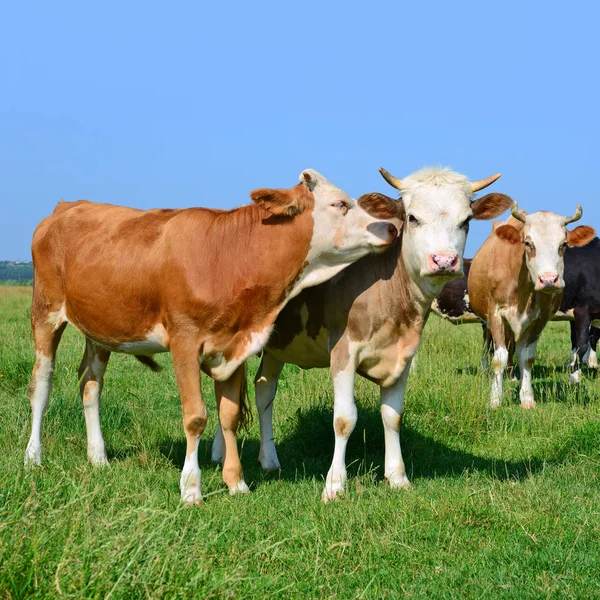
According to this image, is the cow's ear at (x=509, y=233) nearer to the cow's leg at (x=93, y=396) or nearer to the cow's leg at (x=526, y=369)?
the cow's leg at (x=526, y=369)

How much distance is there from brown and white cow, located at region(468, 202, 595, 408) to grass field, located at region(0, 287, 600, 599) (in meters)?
1.11

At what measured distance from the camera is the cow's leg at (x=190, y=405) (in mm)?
6180

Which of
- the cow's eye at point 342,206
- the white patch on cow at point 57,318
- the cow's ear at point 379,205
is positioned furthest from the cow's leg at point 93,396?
the cow's ear at point 379,205

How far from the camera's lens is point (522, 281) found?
10.9 meters

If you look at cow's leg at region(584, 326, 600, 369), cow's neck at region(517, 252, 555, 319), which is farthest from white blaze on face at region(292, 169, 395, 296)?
cow's leg at region(584, 326, 600, 369)

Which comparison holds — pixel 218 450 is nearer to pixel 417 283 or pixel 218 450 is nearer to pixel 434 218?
pixel 417 283

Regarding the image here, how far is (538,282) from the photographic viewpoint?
920 centimetres

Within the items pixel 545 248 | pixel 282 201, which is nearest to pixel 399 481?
pixel 282 201

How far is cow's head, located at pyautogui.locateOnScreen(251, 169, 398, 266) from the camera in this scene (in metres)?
6.37

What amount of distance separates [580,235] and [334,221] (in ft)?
15.5

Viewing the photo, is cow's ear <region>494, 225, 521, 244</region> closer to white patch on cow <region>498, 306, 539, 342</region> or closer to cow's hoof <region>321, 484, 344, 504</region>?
white patch on cow <region>498, 306, 539, 342</region>

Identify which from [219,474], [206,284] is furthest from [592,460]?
[206,284]

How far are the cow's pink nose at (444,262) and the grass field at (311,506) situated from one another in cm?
157

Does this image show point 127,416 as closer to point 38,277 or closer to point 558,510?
point 38,277
